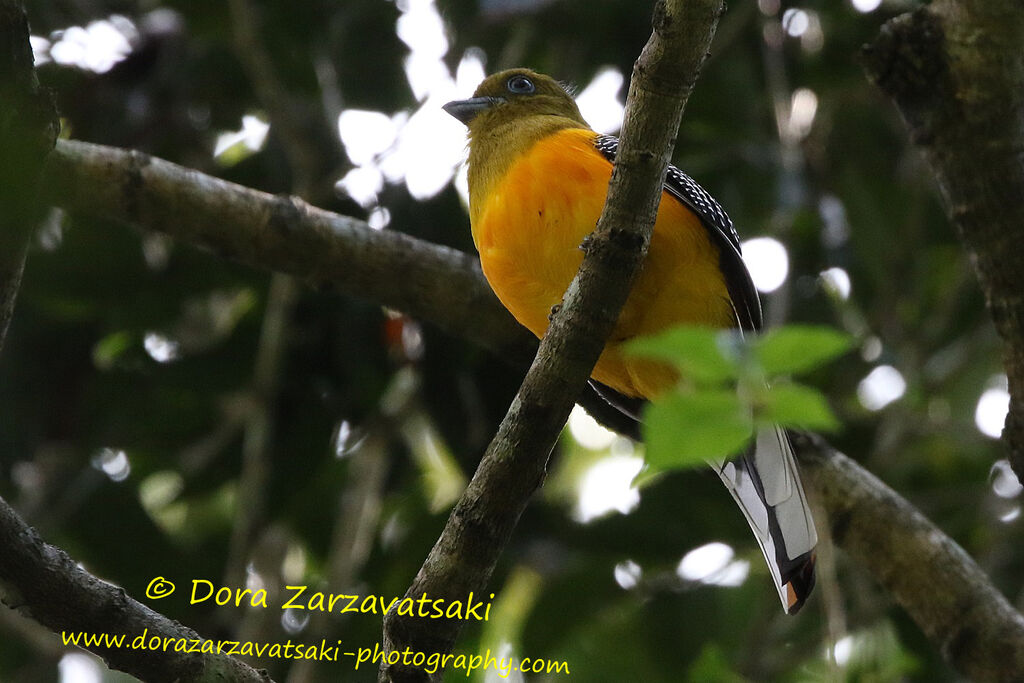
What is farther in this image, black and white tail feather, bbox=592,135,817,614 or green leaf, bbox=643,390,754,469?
black and white tail feather, bbox=592,135,817,614

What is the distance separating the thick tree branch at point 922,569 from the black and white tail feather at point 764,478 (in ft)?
0.66

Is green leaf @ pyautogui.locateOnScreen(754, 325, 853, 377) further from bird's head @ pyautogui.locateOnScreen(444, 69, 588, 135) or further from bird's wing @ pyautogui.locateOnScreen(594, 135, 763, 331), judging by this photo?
bird's head @ pyautogui.locateOnScreen(444, 69, 588, 135)

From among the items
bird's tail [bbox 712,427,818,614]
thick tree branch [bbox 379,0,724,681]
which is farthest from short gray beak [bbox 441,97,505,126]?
thick tree branch [bbox 379,0,724,681]

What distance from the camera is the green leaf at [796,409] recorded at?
3.91ft

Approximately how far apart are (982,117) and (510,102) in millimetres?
1770

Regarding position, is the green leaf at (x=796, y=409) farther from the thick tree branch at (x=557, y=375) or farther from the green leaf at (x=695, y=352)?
the thick tree branch at (x=557, y=375)

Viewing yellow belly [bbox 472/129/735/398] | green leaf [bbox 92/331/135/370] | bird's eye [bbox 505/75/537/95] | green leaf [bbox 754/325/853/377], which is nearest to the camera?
green leaf [bbox 754/325/853/377]

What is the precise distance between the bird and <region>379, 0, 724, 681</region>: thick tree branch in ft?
2.11

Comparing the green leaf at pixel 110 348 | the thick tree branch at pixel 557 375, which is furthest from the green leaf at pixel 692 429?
the green leaf at pixel 110 348

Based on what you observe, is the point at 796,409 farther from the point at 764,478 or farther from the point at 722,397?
the point at 764,478

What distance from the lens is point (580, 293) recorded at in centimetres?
244

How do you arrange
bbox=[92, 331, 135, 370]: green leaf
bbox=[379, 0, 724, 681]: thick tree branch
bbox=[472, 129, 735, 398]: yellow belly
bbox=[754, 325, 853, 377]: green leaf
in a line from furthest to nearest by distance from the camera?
1. bbox=[92, 331, 135, 370]: green leaf
2. bbox=[472, 129, 735, 398]: yellow belly
3. bbox=[379, 0, 724, 681]: thick tree branch
4. bbox=[754, 325, 853, 377]: green leaf

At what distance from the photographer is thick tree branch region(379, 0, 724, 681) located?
236 centimetres

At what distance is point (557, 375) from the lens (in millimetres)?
2451
